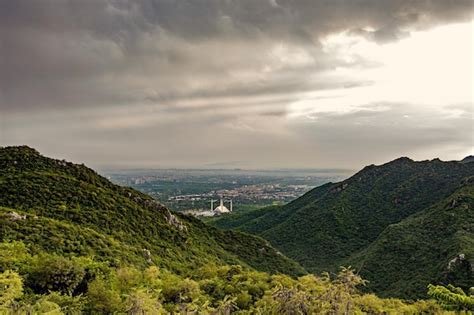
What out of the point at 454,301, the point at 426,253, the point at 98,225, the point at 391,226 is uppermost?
the point at 98,225

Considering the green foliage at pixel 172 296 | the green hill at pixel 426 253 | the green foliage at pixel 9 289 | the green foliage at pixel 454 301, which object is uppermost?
the green foliage at pixel 9 289

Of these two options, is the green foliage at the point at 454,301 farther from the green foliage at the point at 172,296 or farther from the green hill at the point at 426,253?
the green hill at the point at 426,253

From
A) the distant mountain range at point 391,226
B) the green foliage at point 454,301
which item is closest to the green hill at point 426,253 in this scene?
the distant mountain range at point 391,226

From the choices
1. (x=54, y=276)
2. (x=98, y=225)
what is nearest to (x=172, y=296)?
(x=54, y=276)

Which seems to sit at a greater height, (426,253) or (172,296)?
(172,296)

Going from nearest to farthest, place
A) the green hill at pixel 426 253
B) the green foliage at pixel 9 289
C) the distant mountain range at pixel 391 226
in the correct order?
the green foliage at pixel 9 289, the green hill at pixel 426 253, the distant mountain range at pixel 391 226

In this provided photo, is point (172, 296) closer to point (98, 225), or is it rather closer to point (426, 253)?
point (98, 225)
